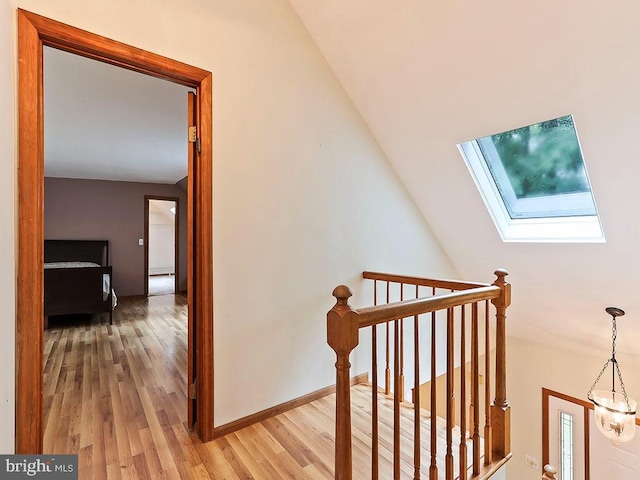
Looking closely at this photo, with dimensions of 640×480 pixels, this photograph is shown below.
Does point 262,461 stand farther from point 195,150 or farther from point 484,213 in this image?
point 484,213

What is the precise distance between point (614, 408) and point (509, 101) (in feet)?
9.24

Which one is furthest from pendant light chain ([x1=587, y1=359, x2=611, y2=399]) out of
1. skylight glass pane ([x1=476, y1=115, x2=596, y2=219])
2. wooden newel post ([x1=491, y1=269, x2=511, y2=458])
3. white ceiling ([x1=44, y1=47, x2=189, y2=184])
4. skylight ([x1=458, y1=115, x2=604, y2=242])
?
white ceiling ([x1=44, y1=47, x2=189, y2=184])

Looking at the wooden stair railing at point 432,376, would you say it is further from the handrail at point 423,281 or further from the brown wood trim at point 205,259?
the brown wood trim at point 205,259

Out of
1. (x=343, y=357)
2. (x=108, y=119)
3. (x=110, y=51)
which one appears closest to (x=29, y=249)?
(x=110, y=51)

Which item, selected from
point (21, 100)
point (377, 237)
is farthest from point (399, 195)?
point (21, 100)

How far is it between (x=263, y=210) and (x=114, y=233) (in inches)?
205

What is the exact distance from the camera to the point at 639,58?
1441mm

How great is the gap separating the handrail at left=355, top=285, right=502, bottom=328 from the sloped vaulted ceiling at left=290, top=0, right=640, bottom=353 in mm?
1150

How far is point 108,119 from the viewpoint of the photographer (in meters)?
3.21

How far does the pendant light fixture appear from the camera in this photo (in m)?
2.69

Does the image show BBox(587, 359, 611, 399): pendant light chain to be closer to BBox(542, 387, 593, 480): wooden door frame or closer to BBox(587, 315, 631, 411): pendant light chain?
BBox(587, 315, 631, 411): pendant light chain

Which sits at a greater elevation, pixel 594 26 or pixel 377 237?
pixel 594 26

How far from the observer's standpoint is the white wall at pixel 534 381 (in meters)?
3.31

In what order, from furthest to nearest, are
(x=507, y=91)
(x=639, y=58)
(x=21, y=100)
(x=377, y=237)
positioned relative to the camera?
(x=377, y=237)
(x=507, y=91)
(x=639, y=58)
(x=21, y=100)
